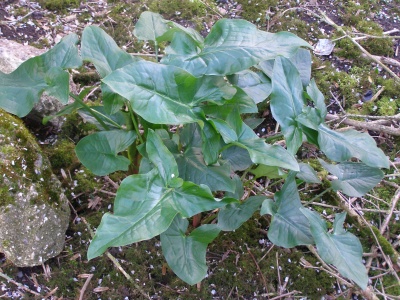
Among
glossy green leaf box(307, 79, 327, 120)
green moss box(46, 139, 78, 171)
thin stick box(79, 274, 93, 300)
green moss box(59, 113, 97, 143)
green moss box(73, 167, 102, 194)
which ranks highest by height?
glossy green leaf box(307, 79, 327, 120)

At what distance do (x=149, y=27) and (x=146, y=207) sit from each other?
2.11 ft

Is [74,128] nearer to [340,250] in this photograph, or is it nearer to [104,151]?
[104,151]

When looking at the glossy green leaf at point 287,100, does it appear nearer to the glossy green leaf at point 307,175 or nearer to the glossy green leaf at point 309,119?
the glossy green leaf at point 309,119

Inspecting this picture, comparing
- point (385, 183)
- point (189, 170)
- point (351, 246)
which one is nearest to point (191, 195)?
point (189, 170)

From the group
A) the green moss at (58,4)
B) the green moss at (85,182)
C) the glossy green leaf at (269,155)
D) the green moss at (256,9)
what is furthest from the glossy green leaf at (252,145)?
the green moss at (58,4)

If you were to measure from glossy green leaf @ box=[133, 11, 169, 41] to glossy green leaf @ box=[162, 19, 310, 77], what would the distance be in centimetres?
22

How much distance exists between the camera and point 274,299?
1418 mm

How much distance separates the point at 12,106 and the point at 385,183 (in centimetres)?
141

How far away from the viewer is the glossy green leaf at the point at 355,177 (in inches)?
51.1

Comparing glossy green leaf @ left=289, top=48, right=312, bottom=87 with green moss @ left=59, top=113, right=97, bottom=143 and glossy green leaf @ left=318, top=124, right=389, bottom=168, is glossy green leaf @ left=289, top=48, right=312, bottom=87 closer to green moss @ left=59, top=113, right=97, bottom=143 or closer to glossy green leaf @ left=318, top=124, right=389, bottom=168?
glossy green leaf @ left=318, top=124, right=389, bottom=168

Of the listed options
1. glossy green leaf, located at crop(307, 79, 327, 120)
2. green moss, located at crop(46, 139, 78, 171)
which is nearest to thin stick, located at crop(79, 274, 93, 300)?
green moss, located at crop(46, 139, 78, 171)

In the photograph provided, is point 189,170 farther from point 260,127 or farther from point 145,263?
A: point 260,127

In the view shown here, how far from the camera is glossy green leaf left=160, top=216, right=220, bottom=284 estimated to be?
117 centimetres

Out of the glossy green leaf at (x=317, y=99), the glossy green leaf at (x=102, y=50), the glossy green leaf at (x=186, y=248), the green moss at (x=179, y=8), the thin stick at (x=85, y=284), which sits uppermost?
the glossy green leaf at (x=102, y=50)
